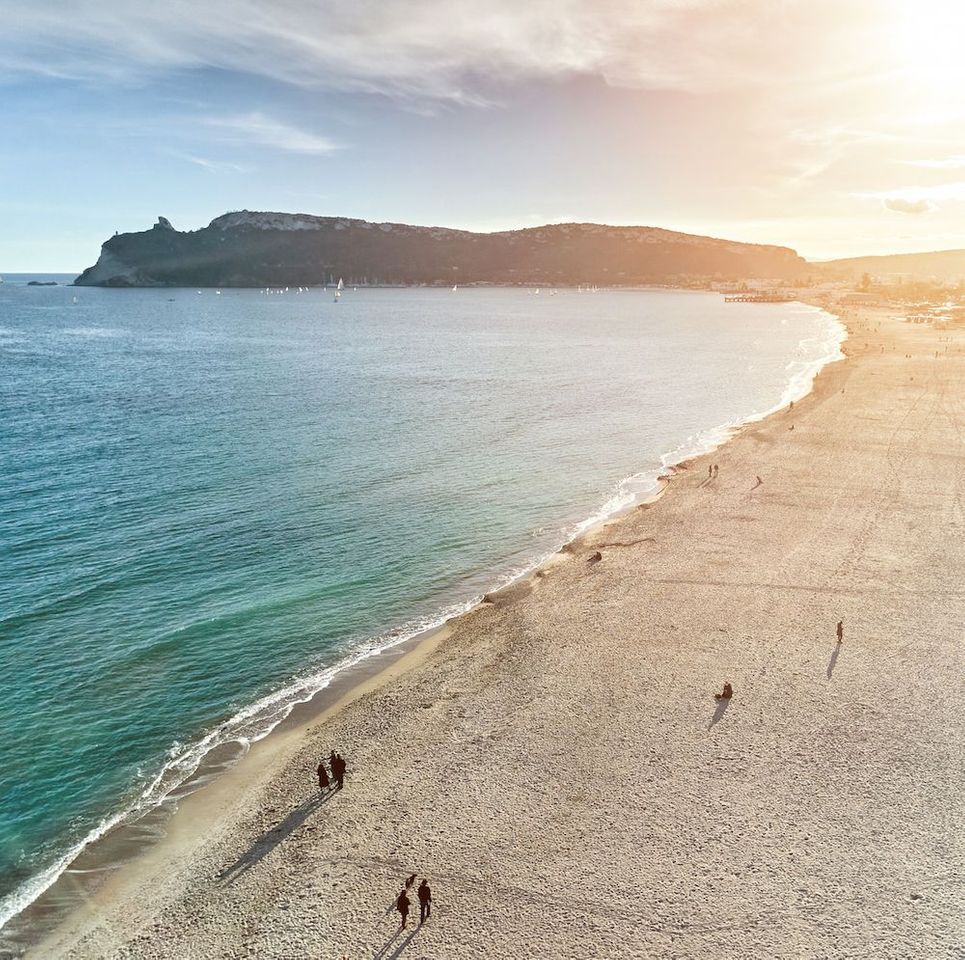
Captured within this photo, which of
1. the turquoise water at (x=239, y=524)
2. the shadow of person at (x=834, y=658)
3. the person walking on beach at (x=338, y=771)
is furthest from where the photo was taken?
the shadow of person at (x=834, y=658)

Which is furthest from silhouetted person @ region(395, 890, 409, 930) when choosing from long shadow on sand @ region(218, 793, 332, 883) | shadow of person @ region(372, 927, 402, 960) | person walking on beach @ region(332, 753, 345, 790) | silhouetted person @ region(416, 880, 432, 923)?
person walking on beach @ region(332, 753, 345, 790)

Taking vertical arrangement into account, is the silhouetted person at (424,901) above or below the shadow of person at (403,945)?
above

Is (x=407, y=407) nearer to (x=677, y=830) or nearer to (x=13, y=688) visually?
(x=13, y=688)

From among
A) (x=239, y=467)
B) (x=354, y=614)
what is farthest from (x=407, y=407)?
(x=354, y=614)

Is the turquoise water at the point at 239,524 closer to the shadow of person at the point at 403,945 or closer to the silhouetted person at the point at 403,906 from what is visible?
the silhouetted person at the point at 403,906

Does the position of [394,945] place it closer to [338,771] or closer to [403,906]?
[403,906]

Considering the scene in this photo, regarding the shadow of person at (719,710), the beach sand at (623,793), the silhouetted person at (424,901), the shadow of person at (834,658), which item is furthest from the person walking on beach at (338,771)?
the shadow of person at (834,658)
